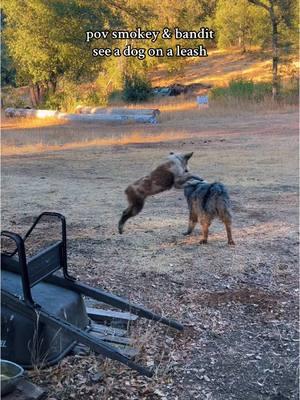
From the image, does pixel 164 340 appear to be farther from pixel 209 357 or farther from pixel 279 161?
pixel 279 161

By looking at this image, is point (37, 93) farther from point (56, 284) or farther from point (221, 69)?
point (56, 284)

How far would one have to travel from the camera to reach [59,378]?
127 inches

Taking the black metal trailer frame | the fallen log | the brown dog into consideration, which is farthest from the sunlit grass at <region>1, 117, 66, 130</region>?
the black metal trailer frame

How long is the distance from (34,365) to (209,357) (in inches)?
43.2

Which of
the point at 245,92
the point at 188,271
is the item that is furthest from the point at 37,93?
the point at 188,271

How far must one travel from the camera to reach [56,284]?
3.81 metres

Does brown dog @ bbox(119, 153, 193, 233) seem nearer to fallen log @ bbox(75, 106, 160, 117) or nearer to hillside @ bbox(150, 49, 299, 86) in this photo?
fallen log @ bbox(75, 106, 160, 117)

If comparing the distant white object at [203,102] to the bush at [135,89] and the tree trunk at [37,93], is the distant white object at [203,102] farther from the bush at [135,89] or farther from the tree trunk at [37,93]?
the tree trunk at [37,93]

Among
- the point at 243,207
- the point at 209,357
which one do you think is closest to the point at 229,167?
the point at 243,207

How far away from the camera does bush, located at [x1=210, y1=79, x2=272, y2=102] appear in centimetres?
2403

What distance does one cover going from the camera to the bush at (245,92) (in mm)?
24031

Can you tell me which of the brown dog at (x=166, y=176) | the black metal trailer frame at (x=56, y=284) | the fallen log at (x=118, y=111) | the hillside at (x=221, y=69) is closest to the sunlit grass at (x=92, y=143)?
the fallen log at (x=118, y=111)

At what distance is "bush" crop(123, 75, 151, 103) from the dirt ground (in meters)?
15.3

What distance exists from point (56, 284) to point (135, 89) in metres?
23.4
